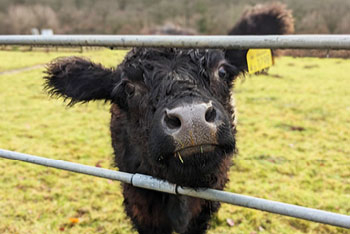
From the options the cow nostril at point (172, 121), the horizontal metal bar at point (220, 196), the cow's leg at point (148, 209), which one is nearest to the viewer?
the horizontal metal bar at point (220, 196)

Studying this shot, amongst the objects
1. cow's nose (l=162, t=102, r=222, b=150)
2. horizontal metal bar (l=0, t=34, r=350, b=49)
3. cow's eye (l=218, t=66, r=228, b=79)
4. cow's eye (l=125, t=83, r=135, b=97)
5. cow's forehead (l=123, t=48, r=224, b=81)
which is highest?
horizontal metal bar (l=0, t=34, r=350, b=49)

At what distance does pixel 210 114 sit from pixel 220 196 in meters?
0.49

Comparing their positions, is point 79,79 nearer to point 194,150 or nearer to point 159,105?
point 159,105

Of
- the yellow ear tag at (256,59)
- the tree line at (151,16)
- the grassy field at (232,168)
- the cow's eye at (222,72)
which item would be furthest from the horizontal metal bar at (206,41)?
the tree line at (151,16)

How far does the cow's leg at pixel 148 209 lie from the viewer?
9.34 feet

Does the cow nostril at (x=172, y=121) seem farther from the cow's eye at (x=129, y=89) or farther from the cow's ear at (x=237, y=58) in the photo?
the cow's ear at (x=237, y=58)

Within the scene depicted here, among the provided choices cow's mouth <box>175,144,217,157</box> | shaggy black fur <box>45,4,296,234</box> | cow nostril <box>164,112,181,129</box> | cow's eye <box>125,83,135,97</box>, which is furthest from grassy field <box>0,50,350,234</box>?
cow's mouth <box>175,144,217,157</box>

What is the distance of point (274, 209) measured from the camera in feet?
4.82

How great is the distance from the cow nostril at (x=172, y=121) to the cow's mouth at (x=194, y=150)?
14 cm

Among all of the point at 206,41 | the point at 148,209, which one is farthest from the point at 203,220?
the point at 206,41

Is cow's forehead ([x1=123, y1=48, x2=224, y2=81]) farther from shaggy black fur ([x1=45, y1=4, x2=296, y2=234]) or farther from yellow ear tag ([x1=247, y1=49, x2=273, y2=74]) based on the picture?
yellow ear tag ([x1=247, y1=49, x2=273, y2=74])

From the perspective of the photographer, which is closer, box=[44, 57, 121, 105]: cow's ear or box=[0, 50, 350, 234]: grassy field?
box=[44, 57, 121, 105]: cow's ear

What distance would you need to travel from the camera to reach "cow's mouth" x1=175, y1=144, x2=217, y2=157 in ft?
5.49

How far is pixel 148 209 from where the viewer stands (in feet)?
9.48
